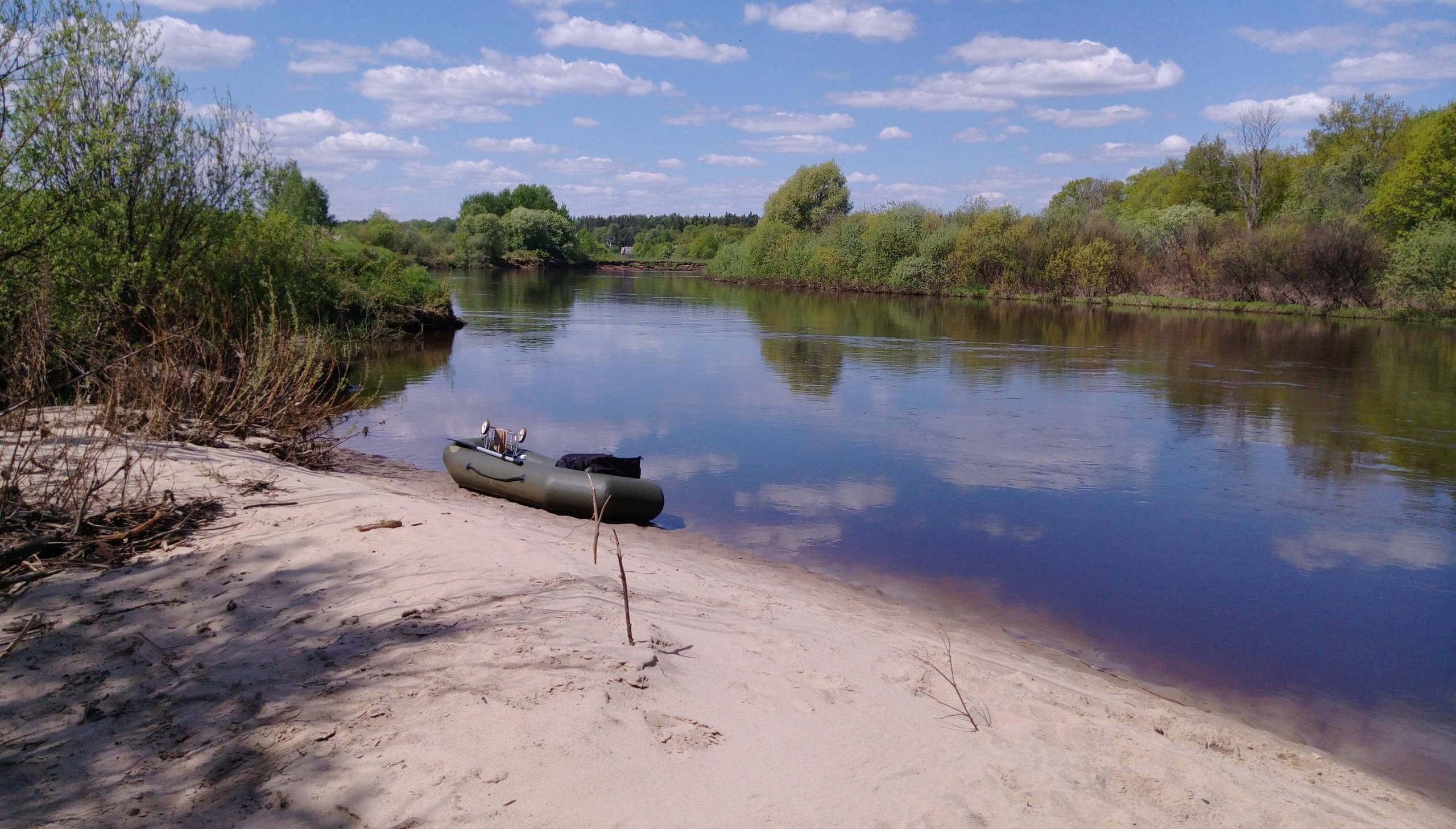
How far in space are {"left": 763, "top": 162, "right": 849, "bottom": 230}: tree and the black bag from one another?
61.3 m

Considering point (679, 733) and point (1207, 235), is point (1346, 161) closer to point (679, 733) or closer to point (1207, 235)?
point (1207, 235)

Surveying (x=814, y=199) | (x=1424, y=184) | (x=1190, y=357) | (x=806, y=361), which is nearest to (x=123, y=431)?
(x=806, y=361)

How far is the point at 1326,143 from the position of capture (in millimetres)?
57156

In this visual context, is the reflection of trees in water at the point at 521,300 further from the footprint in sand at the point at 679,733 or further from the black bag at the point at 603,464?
the footprint in sand at the point at 679,733

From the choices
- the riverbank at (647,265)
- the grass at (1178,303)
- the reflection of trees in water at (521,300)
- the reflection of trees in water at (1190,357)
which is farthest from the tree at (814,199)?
the riverbank at (647,265)

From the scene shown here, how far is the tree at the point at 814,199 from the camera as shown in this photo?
6888cm

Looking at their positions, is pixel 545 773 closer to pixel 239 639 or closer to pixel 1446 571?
pixel 239 639

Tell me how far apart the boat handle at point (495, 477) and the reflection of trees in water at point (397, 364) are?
5.96 meters

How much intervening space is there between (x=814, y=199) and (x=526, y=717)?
68.8m

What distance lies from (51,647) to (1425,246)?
44.9 metres

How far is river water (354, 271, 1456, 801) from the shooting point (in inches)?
276

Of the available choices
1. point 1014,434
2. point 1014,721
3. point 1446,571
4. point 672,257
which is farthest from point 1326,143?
point 672,257

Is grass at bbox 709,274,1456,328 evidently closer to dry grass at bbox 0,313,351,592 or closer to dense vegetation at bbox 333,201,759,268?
dense vegetation at bbox 333,201,759,268

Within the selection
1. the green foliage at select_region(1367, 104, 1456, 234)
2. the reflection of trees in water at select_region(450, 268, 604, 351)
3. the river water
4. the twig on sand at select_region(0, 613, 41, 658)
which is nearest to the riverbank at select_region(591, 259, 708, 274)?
the reflection of trees in water at select_region(450, 268, 604, 351)
